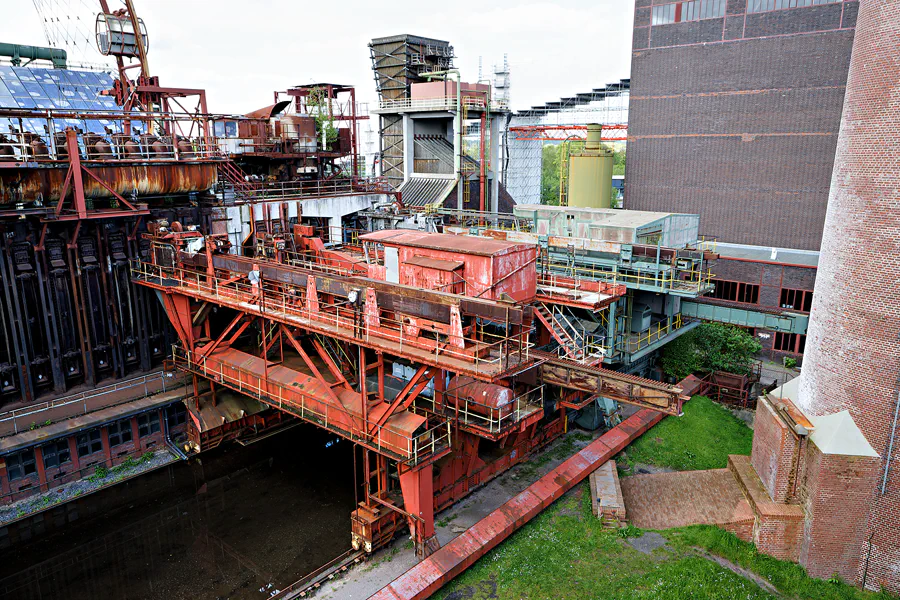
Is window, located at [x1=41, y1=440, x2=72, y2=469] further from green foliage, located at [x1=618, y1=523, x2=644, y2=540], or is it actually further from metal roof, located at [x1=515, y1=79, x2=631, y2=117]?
metal roof, located at [x1=515, y1=79, x2=631, y2=117]

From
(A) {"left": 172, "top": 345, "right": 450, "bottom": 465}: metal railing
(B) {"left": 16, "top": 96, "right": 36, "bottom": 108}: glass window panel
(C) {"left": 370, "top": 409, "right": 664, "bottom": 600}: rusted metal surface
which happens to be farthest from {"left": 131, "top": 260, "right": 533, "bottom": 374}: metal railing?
(B) {"left": 16, "top": 96, "right": 36, "bottom": 108}: glass window panel

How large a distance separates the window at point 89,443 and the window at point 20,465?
1157mm

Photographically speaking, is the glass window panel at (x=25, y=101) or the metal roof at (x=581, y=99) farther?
the metal roof at (x=581, y=99)

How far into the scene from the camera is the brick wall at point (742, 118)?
1013 inches

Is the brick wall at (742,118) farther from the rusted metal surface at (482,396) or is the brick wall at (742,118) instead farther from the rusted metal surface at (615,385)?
the rusted metal surface at (482,396)

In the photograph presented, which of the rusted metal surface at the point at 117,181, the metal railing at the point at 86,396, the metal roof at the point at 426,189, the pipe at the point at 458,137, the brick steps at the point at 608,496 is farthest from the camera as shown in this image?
the metal roof at the point at 426,189

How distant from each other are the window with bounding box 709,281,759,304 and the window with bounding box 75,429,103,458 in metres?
23.4

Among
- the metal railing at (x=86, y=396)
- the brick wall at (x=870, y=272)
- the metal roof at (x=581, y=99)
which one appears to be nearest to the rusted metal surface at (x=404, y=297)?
the metal railing at (x=86, y=396)

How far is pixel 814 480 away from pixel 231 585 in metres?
12.9

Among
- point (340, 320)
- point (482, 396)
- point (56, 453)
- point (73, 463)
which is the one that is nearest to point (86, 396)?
point (56, 453)

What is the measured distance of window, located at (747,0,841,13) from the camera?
25.5 m

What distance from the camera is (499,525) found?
46.5 ft

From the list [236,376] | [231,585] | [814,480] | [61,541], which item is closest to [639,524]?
[814,480]

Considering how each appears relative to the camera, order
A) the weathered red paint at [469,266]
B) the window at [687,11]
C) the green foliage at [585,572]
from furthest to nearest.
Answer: the window at [687,11] → the weathered red paint at [469,266] → the green foliage at [585,572]
